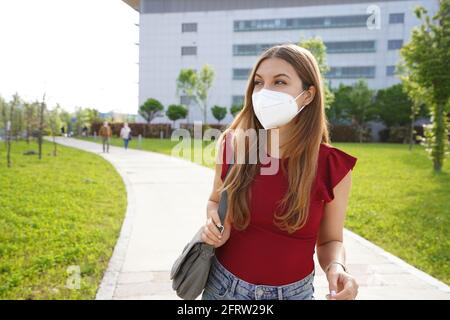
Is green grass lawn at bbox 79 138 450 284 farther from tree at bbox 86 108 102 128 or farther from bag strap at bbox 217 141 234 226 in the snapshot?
tree at bbox 86 108 102 128

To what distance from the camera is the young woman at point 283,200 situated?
5.16 feet

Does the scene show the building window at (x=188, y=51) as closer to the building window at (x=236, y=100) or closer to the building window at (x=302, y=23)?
the building window at (x=302, y=23)

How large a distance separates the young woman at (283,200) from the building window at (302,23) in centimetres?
4574

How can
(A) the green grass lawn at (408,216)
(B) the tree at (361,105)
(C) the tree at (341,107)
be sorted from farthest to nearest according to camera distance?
(C) the tree at (341,107), (B) the tree at (361,105), (A) the green grass lawn at (408,216)

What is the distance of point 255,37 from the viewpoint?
1827 inches

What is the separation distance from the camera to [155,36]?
4466 centimetres

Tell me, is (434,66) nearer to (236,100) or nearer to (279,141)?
(279,141)

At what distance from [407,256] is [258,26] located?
44338 mm

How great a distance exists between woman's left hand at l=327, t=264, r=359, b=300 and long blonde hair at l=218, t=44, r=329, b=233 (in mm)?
216

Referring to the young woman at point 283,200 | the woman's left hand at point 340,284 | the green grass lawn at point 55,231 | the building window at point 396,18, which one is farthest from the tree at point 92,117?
the woman's left hand at point 340,284

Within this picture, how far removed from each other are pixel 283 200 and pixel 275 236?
14 centimetres

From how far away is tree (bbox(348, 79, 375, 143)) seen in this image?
38.5 metres
